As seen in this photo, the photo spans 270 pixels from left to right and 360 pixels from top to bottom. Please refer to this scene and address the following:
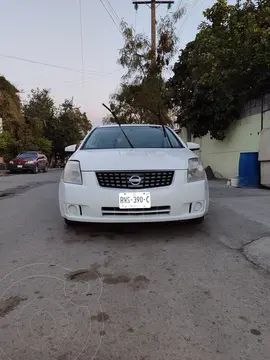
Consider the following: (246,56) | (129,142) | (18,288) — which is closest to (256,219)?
(129,142)

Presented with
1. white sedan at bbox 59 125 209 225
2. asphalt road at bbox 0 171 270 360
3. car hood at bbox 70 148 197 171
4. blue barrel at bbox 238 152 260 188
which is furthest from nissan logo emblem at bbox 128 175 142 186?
blue barrel at bbox 238 152 260 188

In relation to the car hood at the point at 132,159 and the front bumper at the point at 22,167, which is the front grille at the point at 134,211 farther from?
the front bumper at the point at 22,167

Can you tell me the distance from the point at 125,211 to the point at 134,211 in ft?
0.33

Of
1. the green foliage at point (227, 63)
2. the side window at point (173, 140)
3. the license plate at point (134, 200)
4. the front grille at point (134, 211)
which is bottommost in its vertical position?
the front grille at point (134, 211)

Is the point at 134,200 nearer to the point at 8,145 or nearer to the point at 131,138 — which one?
the point at 131,138

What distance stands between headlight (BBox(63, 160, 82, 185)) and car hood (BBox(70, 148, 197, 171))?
7cm

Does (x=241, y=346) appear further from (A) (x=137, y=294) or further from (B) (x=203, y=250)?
(B) (x=203, y=250)

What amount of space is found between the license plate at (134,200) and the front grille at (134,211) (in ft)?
0.17

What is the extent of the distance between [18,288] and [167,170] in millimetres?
1958

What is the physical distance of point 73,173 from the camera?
3.96 metres

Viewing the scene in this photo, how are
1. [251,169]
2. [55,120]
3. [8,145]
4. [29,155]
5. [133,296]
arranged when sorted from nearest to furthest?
[133,296] < [251,169] < [29,155] < [8,145] < [55,120]

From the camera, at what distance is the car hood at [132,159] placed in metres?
3.78

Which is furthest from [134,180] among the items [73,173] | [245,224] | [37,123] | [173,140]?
[37,123]

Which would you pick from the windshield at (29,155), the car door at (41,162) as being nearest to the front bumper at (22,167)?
the windshield at (29,155)
